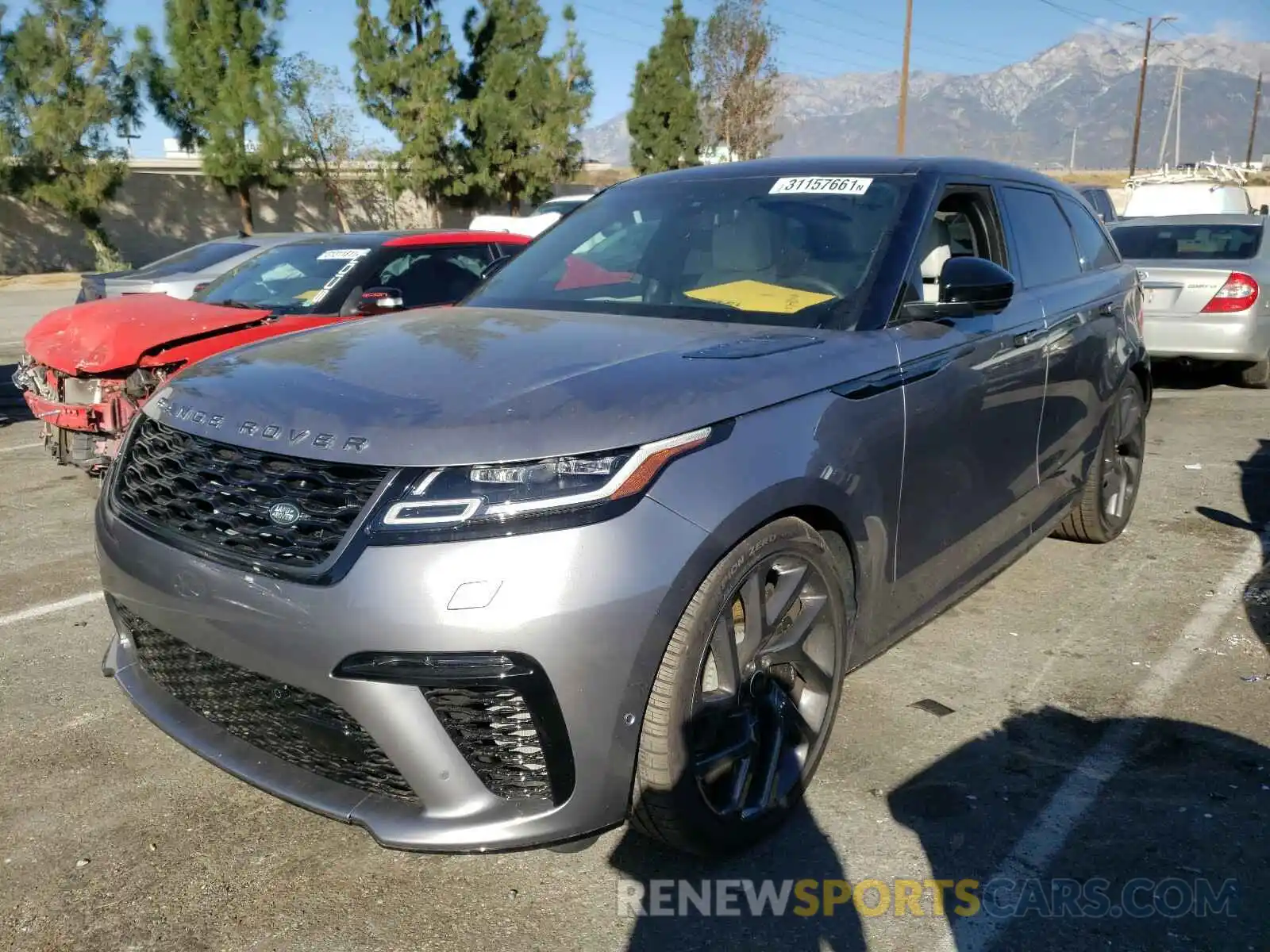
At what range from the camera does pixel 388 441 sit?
7.63ft

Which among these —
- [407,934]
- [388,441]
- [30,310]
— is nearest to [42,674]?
[407,934]

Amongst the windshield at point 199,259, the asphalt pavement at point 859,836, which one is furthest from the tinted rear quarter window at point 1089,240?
the windshield at point 199,259

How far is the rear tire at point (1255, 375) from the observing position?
10.2m

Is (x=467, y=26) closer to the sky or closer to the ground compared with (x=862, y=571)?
closer to the sky

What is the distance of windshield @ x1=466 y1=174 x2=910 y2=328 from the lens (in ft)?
11.1

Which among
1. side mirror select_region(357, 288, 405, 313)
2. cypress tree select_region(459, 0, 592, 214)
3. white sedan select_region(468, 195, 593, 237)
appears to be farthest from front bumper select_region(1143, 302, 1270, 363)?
cypress tree select_region(459, 0, 592, 214)

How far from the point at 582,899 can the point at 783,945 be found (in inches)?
19.9

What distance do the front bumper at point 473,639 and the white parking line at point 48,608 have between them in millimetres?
2532

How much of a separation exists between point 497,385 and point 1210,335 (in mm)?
8841

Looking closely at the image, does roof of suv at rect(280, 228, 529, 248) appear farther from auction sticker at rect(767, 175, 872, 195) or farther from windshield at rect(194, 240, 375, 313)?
auction sticker at rect(767, 175, 872, 195)

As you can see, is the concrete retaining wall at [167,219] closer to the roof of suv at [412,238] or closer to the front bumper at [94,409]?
the roof of suv at [412,238]

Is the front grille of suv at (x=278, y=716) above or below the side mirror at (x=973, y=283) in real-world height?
below

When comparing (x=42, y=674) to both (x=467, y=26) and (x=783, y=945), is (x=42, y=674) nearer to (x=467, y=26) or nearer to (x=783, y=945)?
(x=783, y=945)

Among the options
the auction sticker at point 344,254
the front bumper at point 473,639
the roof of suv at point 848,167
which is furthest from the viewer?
the auction sticker at point 344,254
